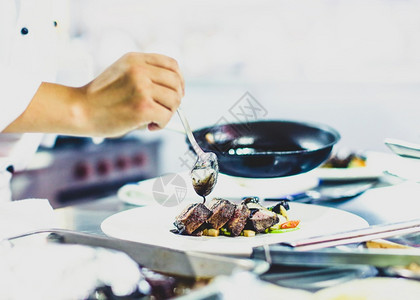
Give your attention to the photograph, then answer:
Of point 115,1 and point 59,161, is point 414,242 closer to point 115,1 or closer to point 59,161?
point 59,161

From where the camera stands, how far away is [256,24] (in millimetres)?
4047

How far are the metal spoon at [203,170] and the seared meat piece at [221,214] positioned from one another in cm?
18

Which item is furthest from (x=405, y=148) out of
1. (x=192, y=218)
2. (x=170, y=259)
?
(x=170, y=259)

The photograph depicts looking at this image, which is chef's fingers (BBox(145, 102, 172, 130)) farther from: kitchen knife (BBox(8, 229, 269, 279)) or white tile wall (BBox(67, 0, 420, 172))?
white tile wall (BBox(67, 0, 420, 172))

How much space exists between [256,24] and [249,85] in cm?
46

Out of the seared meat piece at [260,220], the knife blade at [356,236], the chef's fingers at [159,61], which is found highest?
the chef's fingers at [159,61]

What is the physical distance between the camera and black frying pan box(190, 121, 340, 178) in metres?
1.30

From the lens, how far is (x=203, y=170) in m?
1.26

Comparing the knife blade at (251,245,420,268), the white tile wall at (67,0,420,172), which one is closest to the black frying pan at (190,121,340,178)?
the knife blade at (251,245,420,268)

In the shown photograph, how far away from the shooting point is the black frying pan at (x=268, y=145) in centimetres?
130

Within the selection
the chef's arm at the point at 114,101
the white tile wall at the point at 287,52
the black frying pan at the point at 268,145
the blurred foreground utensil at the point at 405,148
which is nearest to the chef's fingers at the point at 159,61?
the chef's arm at the point at 114,101

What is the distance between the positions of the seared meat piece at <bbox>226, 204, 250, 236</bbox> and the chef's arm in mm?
268

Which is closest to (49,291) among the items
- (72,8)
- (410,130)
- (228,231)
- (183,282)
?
(183,282)

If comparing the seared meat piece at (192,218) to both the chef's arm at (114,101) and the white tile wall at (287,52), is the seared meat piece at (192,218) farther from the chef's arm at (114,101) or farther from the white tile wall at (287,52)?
the white tile wall at (287,52)
